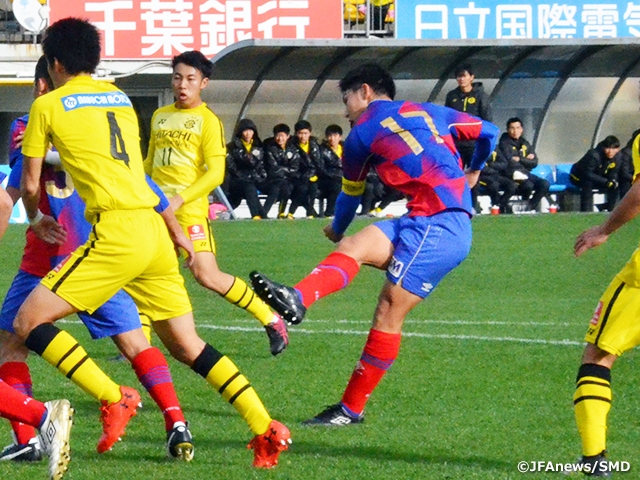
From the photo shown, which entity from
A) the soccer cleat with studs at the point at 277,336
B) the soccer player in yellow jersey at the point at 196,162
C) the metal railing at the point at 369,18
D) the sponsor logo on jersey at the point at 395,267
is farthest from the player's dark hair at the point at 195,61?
the metal railing at the point at 369,18

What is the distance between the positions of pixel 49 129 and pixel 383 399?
9.40ft

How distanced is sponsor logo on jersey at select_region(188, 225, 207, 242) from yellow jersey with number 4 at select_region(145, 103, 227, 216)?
0.34 feet

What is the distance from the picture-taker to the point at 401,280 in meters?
6.53

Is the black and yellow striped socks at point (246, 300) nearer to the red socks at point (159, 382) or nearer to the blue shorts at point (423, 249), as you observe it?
the blue shorts at point (423, 249)

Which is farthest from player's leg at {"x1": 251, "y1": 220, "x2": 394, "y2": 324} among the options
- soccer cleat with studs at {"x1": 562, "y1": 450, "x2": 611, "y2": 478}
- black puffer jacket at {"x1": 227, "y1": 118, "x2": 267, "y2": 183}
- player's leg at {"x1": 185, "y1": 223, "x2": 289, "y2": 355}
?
black puffer jacket at {"x1": 227, "y1": 118, "x2": 267, "y2": 183}

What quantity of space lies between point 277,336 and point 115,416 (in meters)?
3.06

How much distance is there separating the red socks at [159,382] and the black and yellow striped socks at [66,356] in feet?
1.25

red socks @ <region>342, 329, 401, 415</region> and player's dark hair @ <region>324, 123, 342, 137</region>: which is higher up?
player's dark hair @ <region>324, 123, 342, 137</region>

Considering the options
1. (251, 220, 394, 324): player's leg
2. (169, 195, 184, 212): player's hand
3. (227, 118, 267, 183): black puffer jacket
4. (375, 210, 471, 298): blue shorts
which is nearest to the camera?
(251, 220, 394, 324): player's leg

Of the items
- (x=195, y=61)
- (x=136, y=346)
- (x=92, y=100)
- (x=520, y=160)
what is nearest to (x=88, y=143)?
(x=92, y=100)

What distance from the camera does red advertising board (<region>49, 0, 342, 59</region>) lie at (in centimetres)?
2177

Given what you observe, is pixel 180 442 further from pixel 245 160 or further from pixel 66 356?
pixel 245 160

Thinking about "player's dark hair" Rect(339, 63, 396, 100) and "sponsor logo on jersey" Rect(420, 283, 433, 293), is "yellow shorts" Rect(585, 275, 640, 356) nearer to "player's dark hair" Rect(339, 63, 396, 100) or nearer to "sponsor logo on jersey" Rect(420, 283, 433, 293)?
"sponsor logo on jersey" Rect(420, 283, 433, 293)

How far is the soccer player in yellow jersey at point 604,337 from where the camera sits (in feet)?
17.1
